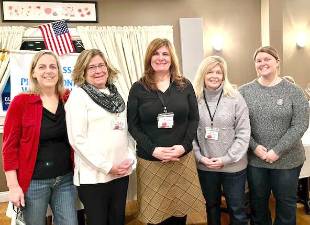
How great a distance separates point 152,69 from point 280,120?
2.75 ft

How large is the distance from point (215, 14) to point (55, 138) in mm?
4107

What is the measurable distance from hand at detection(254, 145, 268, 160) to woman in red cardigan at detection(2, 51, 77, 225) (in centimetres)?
113

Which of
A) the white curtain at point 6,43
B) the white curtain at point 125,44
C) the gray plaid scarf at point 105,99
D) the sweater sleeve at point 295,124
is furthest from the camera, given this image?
the white curtain at point 125,44

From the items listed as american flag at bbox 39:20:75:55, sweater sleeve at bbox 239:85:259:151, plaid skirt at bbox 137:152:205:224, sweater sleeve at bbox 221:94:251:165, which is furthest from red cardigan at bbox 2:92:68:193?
american flag at bbox 39:20:75:55

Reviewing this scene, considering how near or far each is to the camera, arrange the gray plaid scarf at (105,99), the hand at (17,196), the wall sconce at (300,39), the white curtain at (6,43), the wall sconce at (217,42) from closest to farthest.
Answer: the hand at (17,196) → the gray plaid scarf at (105,99) → the white curtain at (6,43) → the wall sconce at (217,42) → the wall sconce at (300,39)

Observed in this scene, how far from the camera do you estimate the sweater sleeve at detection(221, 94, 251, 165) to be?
6.65 feet

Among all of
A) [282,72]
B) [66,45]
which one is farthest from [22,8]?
[282,72]

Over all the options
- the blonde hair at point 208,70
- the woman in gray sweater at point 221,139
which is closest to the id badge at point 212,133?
the woman in gray sweater at point 221,139

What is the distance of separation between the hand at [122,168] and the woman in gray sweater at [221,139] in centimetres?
48

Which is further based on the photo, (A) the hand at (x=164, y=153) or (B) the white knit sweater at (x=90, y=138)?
(A) the hand at (x=164, y=153)

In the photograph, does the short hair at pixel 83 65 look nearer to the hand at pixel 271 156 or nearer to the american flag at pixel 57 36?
the hand at pixel 271 156

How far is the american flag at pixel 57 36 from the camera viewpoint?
4.08m

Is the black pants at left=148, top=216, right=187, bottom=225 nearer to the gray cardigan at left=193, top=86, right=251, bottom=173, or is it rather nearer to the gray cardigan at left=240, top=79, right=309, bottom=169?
the gray cardigan at left=193, top=86, right=251, bottom=173

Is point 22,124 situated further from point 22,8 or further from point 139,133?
point 22,8
